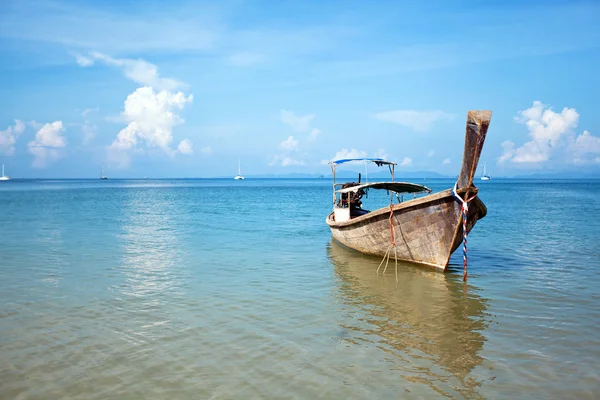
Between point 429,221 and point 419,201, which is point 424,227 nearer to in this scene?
point 429,221

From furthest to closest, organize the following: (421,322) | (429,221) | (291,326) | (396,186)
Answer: (396,186) < (429,221) < (421,322) < (291,326)

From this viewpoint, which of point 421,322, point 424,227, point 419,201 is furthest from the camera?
point 424,227

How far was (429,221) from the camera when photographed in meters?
12.6

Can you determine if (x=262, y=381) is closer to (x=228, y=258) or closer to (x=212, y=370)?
(x=212, y=370)

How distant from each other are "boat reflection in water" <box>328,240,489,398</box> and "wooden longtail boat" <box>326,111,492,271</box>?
2.10ft

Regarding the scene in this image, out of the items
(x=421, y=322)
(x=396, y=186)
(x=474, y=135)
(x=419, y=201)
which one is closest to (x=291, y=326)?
(x=421, y=322)

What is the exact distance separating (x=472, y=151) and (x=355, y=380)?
6546 mm

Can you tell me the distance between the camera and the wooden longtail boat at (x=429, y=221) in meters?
10.6

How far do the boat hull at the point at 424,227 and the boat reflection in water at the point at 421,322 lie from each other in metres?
0.54

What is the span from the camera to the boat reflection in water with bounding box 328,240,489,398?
6.37m

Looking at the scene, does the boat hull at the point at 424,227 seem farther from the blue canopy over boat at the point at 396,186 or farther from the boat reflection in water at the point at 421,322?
the blue canopy over boat at the point at 396,186

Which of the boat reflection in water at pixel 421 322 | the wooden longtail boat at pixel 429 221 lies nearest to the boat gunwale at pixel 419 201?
the wooden longtail boat at pixel 429 221

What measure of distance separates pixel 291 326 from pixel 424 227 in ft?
19.7

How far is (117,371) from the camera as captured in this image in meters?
6.34
